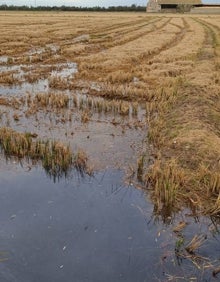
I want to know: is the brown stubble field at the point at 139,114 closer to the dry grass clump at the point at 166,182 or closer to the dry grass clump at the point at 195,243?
the dry grass clump at the point at 166,182

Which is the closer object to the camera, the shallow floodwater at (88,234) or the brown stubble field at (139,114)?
the shallow floodwater at (88,234)

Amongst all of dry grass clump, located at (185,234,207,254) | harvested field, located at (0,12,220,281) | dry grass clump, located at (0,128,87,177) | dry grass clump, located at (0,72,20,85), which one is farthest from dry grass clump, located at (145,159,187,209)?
dry grass clump, located at (0,72,20,85)

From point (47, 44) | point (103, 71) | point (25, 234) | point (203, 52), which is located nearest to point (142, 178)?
point (25, 234)

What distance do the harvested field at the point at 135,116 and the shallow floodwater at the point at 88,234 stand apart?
308 millimetres

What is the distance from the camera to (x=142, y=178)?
862 cm

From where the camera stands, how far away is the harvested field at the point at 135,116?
821 centimetres

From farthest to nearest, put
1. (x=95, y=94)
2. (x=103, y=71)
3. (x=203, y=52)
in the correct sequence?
(x=203, y=52)
(x=103, y=71)
(x=95, y=94)

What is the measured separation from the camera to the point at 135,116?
13.3 meters

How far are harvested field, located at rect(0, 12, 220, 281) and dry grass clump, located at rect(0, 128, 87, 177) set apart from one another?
76mm

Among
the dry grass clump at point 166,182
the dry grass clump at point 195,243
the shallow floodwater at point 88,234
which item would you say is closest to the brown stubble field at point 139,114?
the dry grass clump at point 166,182

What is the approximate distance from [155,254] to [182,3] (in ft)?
402

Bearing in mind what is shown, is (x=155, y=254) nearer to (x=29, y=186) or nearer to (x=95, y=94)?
(x=29, y=186)

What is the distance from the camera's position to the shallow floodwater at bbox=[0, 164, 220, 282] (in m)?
5.73

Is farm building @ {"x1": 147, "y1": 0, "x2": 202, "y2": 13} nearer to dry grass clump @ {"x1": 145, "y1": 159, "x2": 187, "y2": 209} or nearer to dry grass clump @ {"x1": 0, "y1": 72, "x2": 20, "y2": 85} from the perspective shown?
dry grass clump @ {"x1": 0, "y1": 72, "x2": 20, "y2": 85}
